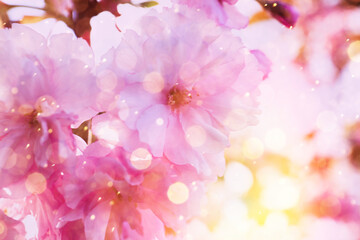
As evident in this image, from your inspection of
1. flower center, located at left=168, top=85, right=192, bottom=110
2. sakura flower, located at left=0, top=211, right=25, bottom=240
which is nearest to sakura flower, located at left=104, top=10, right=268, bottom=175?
flower center, located at left=168, top=85, right=192, bottom=110

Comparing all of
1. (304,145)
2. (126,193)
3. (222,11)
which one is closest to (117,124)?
(126,193)

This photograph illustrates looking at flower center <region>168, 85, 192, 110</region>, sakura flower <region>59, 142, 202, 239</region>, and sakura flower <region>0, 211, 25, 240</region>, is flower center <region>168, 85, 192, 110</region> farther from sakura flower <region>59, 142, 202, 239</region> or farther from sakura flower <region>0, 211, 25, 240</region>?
sakura flower <region>0, 211, 25, 240</region>

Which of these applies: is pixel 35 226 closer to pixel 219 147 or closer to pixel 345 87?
pixel 219 147

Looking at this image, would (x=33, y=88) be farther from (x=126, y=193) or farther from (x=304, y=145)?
(x=304, y=145)

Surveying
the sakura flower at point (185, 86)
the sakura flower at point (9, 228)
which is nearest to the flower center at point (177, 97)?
the sakura flower at point (185, 86)

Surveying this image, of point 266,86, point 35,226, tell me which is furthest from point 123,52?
point 266,86

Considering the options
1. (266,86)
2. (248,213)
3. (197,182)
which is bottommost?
(248,213)

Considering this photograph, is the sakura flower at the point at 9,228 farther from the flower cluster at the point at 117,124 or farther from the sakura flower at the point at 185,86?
the sakura flower at the point at 185,86
